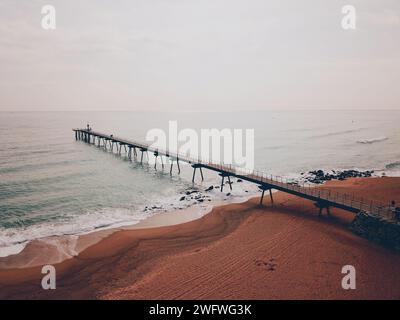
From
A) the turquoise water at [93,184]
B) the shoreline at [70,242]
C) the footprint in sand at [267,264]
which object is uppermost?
the turquoise water at [93,184]

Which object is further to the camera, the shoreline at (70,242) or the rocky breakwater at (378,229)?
the rocky breakwater at (378,229)

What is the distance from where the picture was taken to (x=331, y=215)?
25.3m

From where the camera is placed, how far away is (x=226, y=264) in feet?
58.2

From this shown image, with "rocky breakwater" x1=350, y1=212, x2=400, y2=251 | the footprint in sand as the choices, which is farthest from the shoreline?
"rocky breakwater" x1=350, y1=212, x2=400, y2=251

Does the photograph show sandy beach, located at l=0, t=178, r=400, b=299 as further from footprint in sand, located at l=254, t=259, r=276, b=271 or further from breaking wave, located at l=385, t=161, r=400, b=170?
breaking wave, located at l=385, t=161, r=400, b=170

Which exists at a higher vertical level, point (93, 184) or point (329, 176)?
point (329, 176)

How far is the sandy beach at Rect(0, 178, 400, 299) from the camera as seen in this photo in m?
15.2


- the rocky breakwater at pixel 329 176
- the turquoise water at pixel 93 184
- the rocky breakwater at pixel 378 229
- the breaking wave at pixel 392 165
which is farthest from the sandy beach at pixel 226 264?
the breaking wave at pixel 392 165

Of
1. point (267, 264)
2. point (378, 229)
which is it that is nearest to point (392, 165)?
point (378, 229)

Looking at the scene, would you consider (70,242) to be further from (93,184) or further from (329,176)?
(329,176)

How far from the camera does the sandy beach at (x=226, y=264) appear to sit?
49.9ft

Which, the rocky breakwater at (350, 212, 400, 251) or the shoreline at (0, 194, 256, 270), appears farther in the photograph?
the rocky breakwater at (350, 212, 400, 251)

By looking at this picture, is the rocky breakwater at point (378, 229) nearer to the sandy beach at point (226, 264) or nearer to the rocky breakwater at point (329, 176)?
the sandy beach at point (226, 264)
